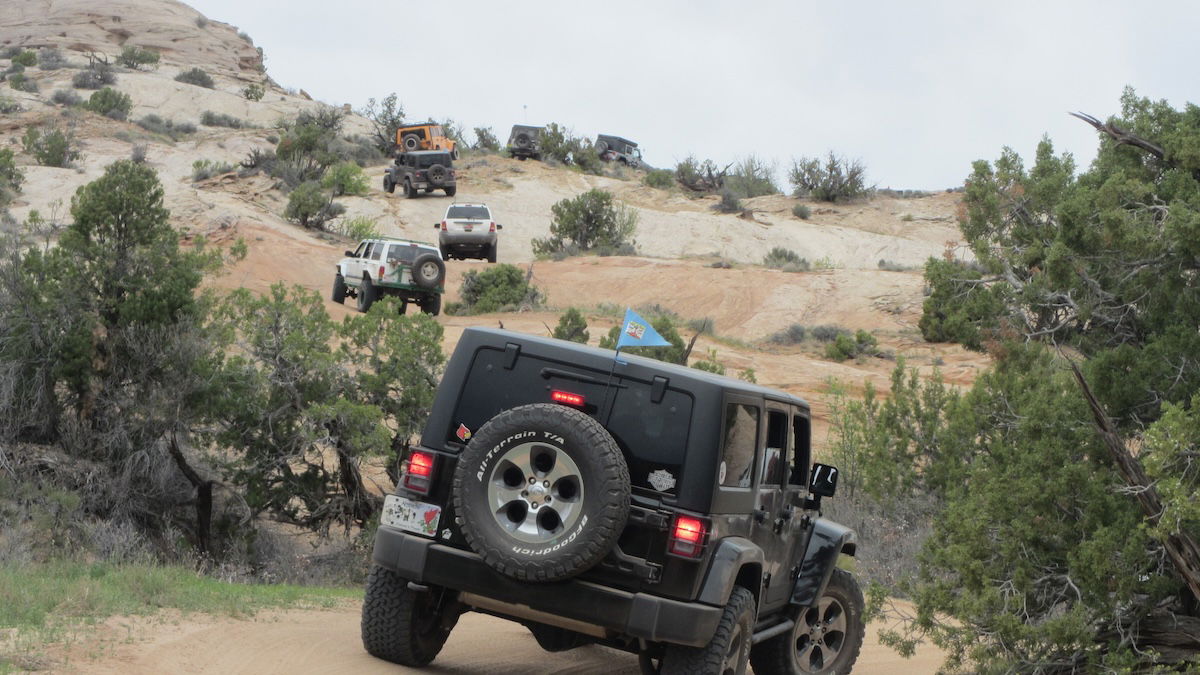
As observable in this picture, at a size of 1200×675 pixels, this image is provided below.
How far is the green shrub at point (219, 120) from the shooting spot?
61.2 meters

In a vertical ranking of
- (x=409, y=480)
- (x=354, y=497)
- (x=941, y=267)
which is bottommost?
(x=354, y=497)

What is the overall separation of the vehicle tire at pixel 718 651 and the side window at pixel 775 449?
790mm

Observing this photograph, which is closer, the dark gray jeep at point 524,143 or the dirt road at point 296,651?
the dirt road at point 296,651

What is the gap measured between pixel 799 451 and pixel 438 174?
130 feet

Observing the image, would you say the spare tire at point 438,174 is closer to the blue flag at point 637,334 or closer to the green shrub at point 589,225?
the green shrub at point 589,225

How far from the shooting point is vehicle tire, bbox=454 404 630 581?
221 inches

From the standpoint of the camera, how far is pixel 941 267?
10.3 m

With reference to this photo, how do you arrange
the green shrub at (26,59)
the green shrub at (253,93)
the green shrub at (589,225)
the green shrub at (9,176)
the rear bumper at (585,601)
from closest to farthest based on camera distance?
the rear bumper at (585,601)
the green shrub at (9,176)
the green shrub at (589,225)
the green shrub at (26,59)
the green shrub at (253,93)

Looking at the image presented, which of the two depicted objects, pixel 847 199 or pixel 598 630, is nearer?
pixel 598 630

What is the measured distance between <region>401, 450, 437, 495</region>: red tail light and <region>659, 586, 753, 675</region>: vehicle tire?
152 centimetres

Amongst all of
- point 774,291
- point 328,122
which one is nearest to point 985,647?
point 774,291

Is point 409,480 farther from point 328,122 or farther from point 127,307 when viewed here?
point 328,122

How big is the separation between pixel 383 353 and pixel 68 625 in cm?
680

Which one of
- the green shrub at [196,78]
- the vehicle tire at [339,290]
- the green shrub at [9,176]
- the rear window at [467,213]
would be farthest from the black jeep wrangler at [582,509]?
the green shrub at [196,78]
